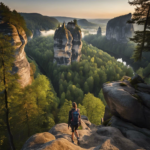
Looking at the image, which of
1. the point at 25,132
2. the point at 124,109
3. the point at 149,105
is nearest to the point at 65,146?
the point at 124,109

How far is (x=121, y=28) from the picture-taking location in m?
114

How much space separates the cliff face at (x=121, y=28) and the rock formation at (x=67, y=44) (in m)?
83.5

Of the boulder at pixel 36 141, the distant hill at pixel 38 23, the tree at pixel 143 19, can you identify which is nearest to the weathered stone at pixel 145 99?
the tree at pixel 143 19

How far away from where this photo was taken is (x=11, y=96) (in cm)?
1135

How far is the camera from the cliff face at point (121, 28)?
112125mm

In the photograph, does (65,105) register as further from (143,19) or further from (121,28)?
(121,28)

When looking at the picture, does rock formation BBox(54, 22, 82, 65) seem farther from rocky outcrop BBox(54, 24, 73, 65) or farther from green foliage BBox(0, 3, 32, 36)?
green foliage BBox(0, 3, 32, 36)

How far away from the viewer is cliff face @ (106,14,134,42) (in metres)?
112

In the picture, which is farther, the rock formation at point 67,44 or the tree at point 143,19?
the rock formation at point 67,44

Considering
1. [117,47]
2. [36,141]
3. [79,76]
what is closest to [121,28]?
[117,47]

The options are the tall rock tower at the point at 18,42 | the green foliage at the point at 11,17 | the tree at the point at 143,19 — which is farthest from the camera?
the tall rock tower at the point at 18,42

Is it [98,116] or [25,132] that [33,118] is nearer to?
[25,132]

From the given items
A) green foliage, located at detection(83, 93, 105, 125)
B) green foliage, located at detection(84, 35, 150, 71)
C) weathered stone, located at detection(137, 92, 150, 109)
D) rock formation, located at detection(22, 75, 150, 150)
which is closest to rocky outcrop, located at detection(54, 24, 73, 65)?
green foliage, located at detection(83, 93, 105, 125)

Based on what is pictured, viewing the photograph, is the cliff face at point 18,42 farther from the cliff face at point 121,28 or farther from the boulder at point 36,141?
the cliff face at point 121,28
